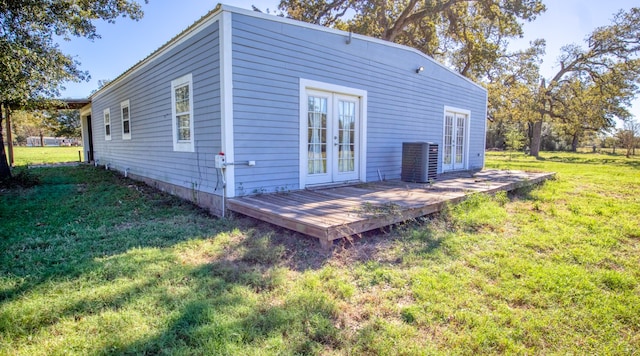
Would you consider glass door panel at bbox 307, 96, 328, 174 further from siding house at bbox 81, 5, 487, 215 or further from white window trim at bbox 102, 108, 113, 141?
white window trim at bbox 102, 108, 113, 141

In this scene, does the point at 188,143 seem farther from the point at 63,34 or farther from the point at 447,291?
the point at 63,34

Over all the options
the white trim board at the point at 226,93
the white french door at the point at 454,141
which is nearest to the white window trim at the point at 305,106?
the white trim board at the point at 226,93

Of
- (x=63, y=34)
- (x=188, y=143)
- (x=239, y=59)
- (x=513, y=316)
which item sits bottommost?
(x=513, y=316)

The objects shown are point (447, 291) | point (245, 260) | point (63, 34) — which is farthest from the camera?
point (63, 34)

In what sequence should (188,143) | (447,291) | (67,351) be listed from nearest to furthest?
1. (67,351)
2. (447,291)
3. (188,143)

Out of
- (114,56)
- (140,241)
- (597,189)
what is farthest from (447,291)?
(114,56)

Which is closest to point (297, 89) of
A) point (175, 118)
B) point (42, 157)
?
point (175, 118)

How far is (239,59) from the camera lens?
482cm

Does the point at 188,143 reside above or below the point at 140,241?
above

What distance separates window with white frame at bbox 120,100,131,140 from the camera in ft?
29.3

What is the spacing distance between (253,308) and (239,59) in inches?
145

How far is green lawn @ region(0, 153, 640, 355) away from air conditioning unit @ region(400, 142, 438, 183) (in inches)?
88.4

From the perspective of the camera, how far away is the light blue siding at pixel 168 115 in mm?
5070

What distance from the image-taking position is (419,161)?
7.07 m
